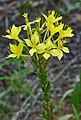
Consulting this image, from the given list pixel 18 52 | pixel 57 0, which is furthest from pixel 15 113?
pixel 57 0

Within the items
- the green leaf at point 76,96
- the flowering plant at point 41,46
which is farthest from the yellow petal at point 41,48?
the green leaf at point 76,96

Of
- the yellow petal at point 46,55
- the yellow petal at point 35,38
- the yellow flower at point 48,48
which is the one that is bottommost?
the yellow petal at point 46,55

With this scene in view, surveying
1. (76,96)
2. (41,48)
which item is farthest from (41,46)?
(76,96)

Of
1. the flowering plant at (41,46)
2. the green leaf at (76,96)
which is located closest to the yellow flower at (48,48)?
the flowering plant at (41,46)

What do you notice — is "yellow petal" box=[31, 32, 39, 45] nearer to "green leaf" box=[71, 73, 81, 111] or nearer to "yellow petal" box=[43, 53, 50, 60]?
"yellow petal" box=[43, 53, 50, 60]

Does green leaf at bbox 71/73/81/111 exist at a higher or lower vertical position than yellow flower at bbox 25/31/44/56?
lower

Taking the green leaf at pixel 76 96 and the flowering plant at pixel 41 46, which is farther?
the green leaf at pixel 76 96

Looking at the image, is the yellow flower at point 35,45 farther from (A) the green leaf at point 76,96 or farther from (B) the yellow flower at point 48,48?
(A) the green leaf at point 76,96

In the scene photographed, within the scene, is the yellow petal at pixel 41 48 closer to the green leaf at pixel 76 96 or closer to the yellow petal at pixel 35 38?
the yellow petal at pixel 35 38

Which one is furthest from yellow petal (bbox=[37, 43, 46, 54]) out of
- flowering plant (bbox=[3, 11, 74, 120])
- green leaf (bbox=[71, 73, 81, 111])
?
green leaf (bbox=[71, 73, 81, 111])

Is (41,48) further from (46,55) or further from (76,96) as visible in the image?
(76,96)

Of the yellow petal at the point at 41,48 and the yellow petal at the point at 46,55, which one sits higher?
the yellow petal at the point at 41,48
